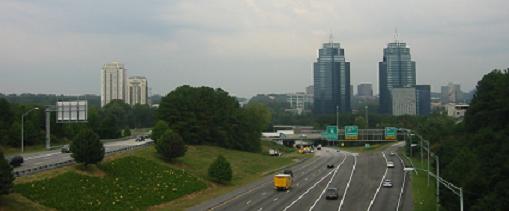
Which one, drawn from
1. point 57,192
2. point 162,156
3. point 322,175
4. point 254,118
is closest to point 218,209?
point 57,192

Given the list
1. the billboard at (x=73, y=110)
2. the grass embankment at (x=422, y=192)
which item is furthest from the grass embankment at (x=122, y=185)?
the grass embankment at (x=422, y=192)

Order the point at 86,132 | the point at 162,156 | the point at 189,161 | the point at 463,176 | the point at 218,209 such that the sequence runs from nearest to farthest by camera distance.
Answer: the point at 463,176
the point at 218,209
the point at 86,132
the point at 162,156
the point at 189,161

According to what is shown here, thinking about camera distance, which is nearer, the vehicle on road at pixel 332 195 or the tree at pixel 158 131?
the vehicle on road at pixel 332 195

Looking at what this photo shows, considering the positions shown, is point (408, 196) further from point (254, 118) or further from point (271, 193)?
point (254, 118)

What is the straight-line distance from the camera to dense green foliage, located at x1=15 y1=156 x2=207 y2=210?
51388 mm

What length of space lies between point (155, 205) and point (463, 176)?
2645 centimetres

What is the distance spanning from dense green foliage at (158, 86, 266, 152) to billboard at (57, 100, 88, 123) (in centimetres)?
2211

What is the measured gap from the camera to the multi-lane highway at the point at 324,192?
57.9 metres

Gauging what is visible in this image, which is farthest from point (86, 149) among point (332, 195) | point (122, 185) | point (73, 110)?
point (73, 110)

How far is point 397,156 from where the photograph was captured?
129125 millimetres

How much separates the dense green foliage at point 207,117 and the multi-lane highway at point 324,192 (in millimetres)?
17895

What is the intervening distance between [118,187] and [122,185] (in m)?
1.23

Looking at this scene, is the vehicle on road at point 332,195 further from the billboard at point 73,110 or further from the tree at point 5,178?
the billboard at point 73,110

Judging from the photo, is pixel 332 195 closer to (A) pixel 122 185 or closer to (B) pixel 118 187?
(A) pixel 122 185
